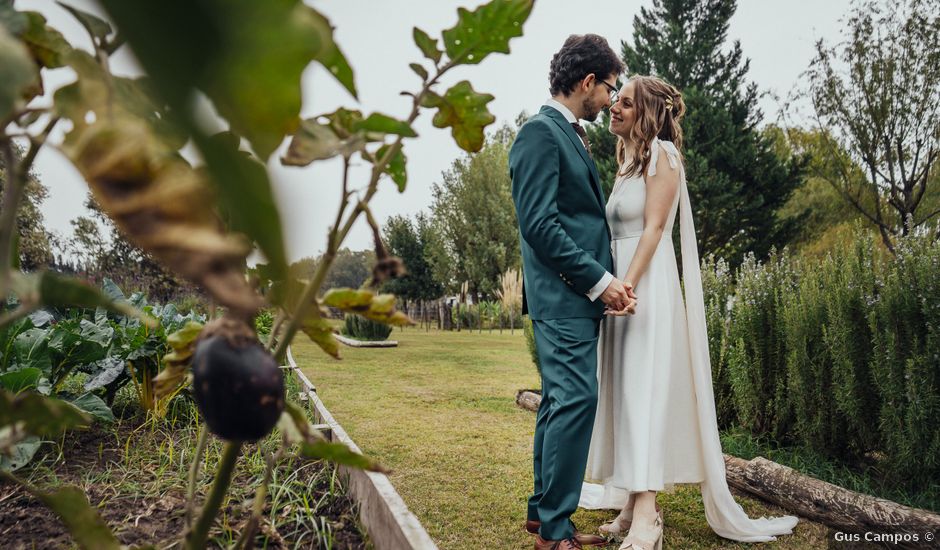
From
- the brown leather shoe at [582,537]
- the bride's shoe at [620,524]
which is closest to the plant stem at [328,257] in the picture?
the brown leather shoe at [582,537]

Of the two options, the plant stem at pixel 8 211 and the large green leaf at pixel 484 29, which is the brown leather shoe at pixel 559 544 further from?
the plant stem at pixel 8 211

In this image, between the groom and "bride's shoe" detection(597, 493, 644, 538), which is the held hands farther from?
"bride's shoe" detection(597, 493, 644, 538)

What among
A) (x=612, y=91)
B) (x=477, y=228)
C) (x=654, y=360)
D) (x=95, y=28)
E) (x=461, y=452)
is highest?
(x=477, y=228)

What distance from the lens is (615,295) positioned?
2.19m

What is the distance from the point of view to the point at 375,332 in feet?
39.8

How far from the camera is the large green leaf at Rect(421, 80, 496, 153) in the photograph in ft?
2.33

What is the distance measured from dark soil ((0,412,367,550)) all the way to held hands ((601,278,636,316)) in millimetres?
1212

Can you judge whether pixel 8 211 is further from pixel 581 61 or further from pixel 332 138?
pixel 581 61

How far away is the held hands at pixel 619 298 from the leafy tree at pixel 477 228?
24.8 m

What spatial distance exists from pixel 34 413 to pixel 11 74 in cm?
25

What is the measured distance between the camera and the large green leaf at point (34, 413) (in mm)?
397

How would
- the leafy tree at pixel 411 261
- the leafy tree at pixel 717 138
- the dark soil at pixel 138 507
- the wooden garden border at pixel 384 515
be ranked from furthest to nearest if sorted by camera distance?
1. the leafy tree at pixel 411 261
2. the leafy tree at pixel 717 138
3. the dark soil at pixel 138 507
4. the wooden garden border at pixel 384 515

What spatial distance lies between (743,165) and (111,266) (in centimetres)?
2005

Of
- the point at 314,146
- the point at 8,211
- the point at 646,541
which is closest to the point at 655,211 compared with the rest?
the point at 646,541
